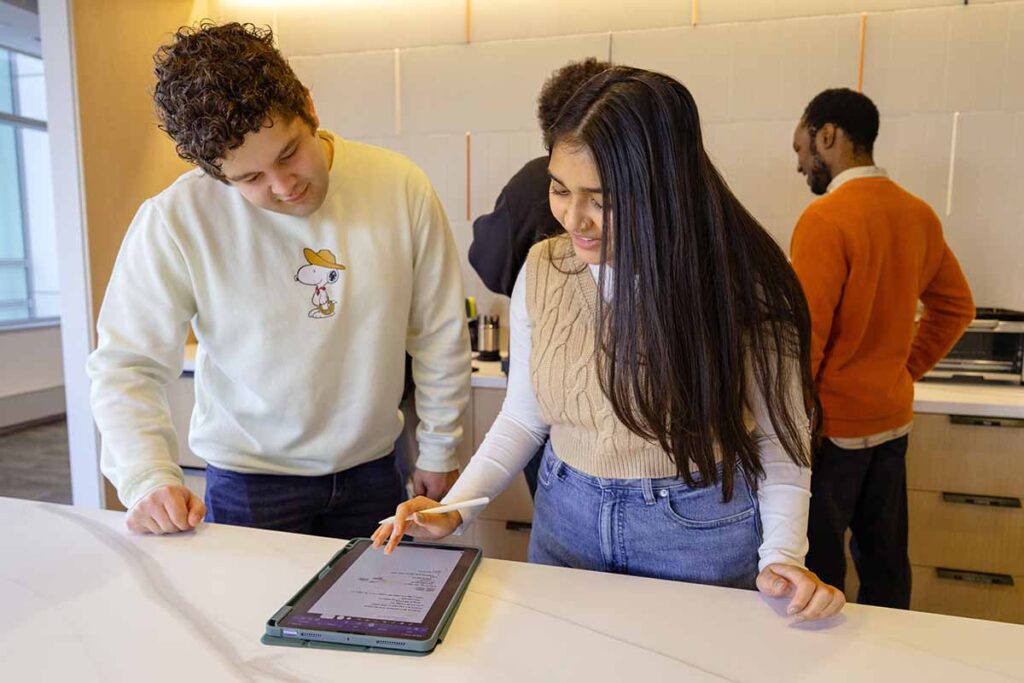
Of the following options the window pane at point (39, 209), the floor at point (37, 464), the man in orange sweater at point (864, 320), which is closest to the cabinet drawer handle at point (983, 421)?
the man in orange sweater at point (864, 320)

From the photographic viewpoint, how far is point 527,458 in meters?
1.01

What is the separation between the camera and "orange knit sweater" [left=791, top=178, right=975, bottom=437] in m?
1.50

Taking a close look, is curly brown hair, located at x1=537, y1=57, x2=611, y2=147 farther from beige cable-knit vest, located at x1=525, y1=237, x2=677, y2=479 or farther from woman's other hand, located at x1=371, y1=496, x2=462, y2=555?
woman's other hand, located at x1=371, y1=496, x2=462, y2=555

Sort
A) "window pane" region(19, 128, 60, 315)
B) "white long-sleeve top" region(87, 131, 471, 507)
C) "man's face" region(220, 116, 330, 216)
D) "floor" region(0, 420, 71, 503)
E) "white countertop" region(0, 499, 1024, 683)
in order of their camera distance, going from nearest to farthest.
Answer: "white countertop" region(0, 499, 1024, 683) → "man's face" region(220, 116, 330, 216) → "white long-sleeve top" region(87, 131, 471, 507) → "floor" region(0, 420, 71, 503) → "window pane" region(19, 128, 60, 315)

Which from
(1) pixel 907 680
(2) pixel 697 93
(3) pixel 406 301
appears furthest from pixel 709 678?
(2) pixel 697 93

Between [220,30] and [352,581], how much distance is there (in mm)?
744

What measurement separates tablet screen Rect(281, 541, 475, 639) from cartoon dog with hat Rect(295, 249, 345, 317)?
41cm

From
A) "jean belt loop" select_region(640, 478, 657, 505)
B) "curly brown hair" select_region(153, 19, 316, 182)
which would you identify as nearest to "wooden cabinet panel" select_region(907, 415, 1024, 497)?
"jean belt loop" select_region(640, 478, 657, 505)

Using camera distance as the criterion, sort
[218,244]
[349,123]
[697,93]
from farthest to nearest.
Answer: [349,123] → [697,93] → [218,244]

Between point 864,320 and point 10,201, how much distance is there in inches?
218

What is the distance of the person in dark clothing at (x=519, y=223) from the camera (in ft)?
4.95

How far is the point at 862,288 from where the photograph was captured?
151cm

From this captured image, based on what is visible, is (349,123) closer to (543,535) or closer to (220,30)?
(220,30)

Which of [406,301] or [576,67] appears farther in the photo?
[576,67]
